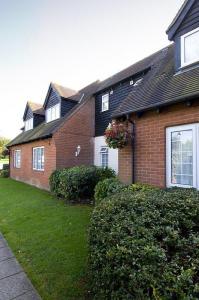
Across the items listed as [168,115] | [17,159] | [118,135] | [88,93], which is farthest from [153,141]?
[17,159]

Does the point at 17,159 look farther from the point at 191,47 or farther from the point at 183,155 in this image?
the point at 191,47

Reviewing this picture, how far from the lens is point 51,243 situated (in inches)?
223

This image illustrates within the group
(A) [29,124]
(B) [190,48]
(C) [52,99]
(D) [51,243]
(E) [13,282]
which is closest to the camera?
(E) [13,282]

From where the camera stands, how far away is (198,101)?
6.23 meters

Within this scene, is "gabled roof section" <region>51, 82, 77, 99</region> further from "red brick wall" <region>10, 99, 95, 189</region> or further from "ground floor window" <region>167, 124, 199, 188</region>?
"ground floor window" <region>167, 124, 199, 188</region>

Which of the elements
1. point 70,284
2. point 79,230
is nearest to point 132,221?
point 70,284

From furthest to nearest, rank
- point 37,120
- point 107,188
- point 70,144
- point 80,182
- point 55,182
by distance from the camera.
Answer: point 37,120 → point 70,144 → point 55,182 → point 80,182 → point 107,188

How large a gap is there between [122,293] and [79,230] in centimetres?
444

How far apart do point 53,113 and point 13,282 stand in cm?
1386

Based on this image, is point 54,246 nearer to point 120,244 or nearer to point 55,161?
point 120,244

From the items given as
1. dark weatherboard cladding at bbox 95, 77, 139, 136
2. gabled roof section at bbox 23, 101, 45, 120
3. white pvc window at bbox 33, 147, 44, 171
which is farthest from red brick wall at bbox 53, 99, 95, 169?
gabled roof section at bbox 23, 101, 45, 120

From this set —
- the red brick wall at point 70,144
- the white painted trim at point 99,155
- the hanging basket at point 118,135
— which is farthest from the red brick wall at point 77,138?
the hanging basket at point 118,135

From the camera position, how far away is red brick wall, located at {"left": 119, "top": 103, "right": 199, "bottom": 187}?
6656 mm

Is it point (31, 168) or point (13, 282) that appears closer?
point (13, 282)
